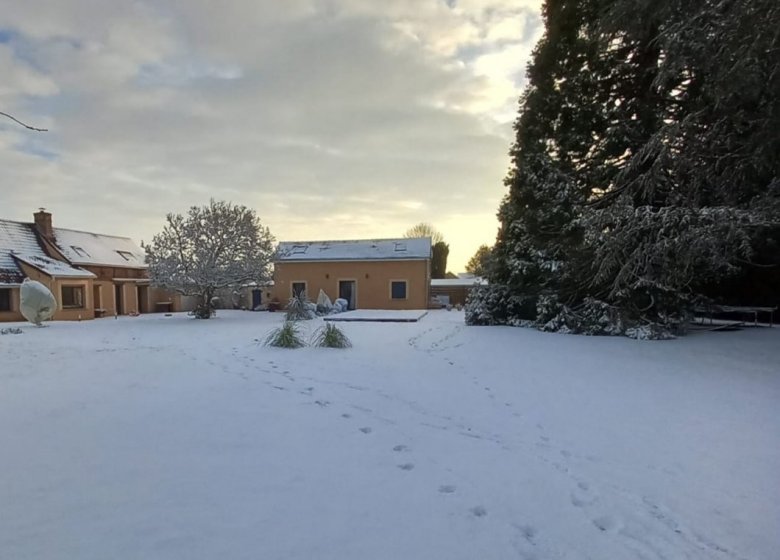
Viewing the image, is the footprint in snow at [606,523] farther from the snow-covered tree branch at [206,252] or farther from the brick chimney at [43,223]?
the brick chimney at [43,223]

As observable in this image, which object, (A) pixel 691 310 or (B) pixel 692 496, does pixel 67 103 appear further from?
(A) pixel 691 310

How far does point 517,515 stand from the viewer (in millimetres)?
2381

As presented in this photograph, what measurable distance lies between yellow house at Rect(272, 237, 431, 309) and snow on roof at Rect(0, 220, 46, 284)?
453 inches

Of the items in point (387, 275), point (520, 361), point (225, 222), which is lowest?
point (520, 361)

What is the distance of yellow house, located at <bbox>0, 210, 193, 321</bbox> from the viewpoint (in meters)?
19.2

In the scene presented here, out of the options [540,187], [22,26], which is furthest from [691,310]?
[22,26]

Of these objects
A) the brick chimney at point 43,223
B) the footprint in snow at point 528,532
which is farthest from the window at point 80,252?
the footprint in snow at point 528,532

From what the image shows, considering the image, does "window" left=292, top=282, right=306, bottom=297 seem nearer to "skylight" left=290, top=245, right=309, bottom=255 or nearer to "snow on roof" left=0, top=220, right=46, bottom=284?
"skylight" left=290, top=245, right=309, bottom=255

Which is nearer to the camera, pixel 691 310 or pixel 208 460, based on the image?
pixel 208 460

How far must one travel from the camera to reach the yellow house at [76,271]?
19.2 metres

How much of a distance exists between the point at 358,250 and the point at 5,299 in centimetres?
1651

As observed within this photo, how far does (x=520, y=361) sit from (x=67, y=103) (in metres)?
9.39

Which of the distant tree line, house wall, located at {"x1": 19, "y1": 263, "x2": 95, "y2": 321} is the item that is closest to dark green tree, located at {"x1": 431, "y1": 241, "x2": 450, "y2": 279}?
the distant tree line

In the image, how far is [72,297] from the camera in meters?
20.4
